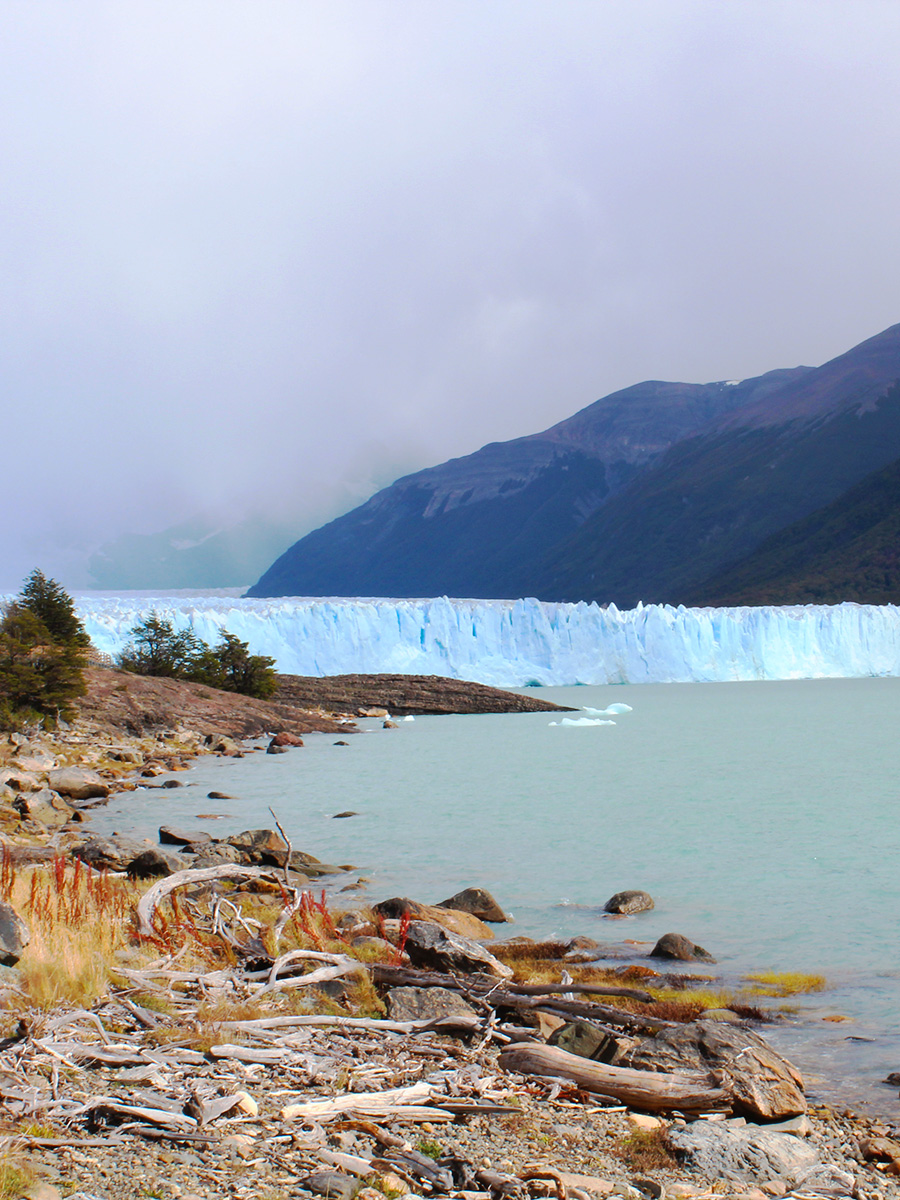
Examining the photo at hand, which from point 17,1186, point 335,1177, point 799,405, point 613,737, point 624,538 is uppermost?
point 799,405

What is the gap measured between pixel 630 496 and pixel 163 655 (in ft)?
344

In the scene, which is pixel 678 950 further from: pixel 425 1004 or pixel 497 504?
pixel 497 504

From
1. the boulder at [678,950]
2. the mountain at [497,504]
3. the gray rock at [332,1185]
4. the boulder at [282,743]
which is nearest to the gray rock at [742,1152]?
the gray rock at [332,1185]

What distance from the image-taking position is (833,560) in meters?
74.9

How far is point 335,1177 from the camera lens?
2939mm

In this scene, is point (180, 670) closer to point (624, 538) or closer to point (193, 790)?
point (193, 790)

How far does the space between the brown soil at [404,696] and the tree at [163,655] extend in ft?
11.7

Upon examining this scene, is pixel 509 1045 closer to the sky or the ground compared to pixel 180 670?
closer to the ground

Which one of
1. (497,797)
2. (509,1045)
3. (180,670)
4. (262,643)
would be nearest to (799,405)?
(262,643)

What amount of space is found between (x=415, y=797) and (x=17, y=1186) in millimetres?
12112

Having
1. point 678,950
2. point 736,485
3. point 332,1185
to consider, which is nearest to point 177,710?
point 678,950

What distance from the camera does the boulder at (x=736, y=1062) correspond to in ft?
12.5

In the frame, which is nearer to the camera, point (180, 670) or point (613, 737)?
point (613, 737)

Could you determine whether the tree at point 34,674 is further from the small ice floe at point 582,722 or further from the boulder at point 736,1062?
the boulder at point 736,1062
